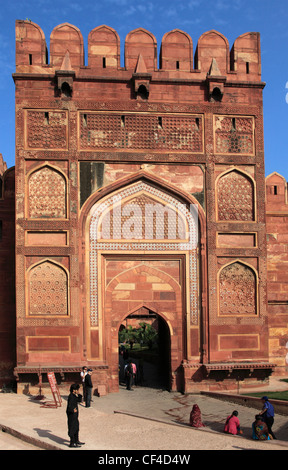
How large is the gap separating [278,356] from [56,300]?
20.6 feet

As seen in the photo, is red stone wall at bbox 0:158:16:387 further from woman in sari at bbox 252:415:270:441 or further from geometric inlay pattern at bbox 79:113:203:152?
woman in sari at bbox 252:415:270:441

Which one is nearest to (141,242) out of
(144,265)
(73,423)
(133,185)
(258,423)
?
(144,265)

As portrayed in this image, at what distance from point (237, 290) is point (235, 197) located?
241cm

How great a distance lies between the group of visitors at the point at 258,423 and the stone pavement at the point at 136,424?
Answer: 0.50 feet

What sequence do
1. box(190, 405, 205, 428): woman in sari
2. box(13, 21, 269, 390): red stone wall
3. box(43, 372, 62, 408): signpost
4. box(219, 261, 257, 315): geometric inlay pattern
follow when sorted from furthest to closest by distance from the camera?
box(219, 261, 257, 315): geometric inlay pattern < box(13, 21, 269, 390): red stone wall < box(43, 372, 62, 408): signpost < box(190, 405, 205, 428): woman in sari

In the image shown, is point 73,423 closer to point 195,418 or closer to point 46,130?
point 195,418

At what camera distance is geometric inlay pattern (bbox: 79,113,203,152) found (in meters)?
13.7

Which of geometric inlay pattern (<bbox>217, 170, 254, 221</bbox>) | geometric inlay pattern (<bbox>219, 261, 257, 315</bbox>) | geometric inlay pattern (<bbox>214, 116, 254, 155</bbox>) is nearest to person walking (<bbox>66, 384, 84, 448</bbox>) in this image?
geometric inlay pattern (<bbox>219, 261, 257, 315</bbox>)

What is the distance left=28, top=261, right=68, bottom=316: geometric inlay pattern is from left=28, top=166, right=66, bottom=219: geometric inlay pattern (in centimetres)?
132

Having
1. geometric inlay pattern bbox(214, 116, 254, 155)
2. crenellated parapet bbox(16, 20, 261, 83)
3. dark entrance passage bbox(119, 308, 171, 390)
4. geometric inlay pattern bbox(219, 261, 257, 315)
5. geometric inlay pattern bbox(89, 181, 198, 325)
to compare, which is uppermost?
crenellated parapet bbox(16, 20, 261, 83)

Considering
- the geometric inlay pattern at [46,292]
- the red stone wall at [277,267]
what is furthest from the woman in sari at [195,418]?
the red stone wall at [277,267]

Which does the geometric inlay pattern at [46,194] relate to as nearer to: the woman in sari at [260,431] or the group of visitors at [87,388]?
the group of visitors at [87,388]

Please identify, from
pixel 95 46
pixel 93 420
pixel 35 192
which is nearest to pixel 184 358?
pixel 93 420

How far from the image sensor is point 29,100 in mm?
13508
